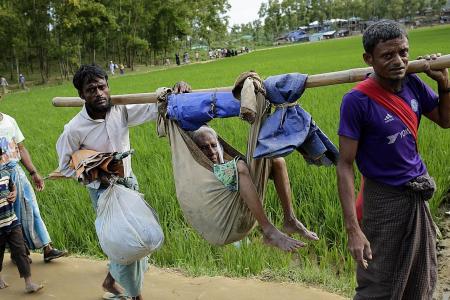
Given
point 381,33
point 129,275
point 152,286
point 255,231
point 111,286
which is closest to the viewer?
point 381,33

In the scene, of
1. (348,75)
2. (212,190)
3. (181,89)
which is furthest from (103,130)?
(348,75)

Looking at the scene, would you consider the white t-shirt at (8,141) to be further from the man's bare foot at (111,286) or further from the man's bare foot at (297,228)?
the man's bare foot at (297,228)

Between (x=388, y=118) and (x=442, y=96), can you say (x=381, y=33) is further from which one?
(x=442, y=96)

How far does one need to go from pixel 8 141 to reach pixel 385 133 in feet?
8.98

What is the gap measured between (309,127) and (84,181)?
1.32 meters

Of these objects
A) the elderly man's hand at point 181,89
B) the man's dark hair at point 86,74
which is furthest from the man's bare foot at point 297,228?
the man's dark hair at point 86,74

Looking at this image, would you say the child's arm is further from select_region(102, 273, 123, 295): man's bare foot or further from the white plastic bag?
the white plastic bag

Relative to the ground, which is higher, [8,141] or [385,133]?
[385,133]

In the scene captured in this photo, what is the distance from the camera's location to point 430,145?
14.6 ft

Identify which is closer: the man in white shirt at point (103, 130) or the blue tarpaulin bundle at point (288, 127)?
the blue tarpaulin bundle at point (288, 127)

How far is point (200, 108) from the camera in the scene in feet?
6.91

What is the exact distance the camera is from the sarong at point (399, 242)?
1.86 m

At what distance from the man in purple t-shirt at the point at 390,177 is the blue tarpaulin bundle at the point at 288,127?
0.57ft

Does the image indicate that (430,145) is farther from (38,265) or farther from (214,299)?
(38,265)
